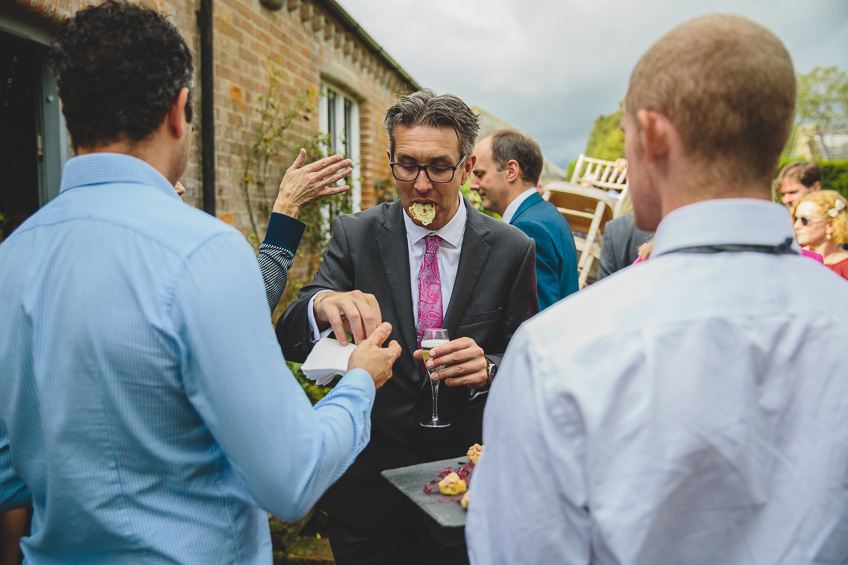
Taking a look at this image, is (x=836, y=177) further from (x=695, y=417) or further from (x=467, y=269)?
(x=695, y=417)

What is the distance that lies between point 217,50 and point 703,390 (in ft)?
15.7

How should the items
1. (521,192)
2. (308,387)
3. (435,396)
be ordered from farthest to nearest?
(308,387), (521,192), (435,396)

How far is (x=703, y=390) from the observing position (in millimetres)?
914

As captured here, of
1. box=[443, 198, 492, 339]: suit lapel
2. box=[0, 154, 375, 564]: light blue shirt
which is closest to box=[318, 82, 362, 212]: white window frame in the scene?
box=[443, 198, 492, 339]: suit lapel

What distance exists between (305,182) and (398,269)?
52 centimetres

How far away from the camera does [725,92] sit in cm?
94

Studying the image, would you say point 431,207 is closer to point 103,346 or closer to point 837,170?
point 103,346

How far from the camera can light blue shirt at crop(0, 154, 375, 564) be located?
1.11 meters

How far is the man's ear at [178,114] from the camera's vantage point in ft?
4.21

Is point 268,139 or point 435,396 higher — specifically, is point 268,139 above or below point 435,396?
above

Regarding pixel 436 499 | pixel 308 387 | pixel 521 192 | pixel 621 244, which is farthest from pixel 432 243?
pixel 621 244

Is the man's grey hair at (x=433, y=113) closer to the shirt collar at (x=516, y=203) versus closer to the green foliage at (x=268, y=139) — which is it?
the shirt collar at (x=516, y=203)

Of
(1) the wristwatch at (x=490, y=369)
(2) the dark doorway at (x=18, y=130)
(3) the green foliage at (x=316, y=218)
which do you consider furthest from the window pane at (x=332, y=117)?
(1) the wristwatch at (x=490, y=369)

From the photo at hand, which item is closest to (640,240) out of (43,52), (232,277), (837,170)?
(232,277)
